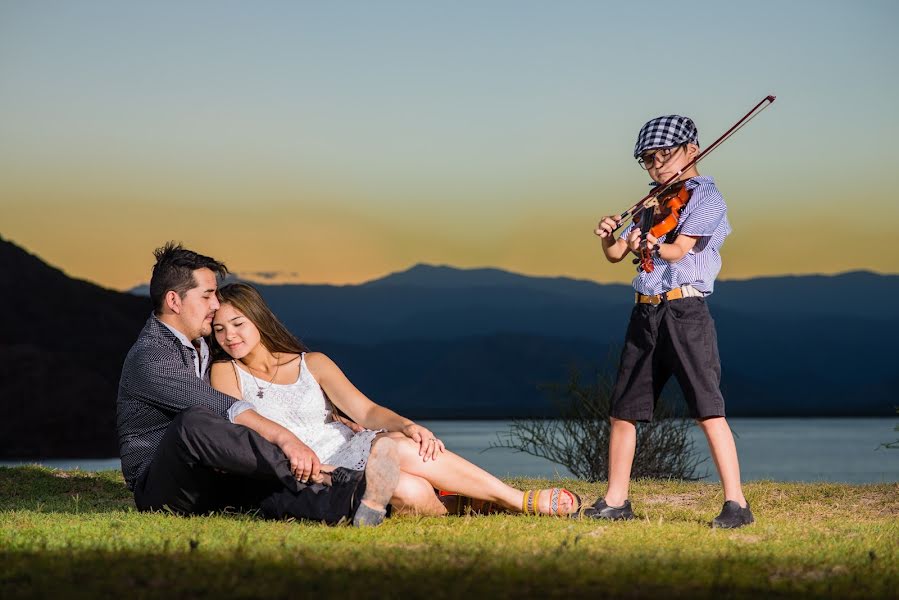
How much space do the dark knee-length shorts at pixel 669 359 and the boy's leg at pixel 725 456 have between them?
70 mm

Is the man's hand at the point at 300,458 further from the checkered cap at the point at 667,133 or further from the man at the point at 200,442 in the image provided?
the checkered cap at the point at 667,133

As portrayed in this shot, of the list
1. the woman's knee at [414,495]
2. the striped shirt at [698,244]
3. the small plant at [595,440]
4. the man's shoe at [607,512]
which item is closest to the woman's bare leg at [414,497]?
the woman's knee at [414,495]

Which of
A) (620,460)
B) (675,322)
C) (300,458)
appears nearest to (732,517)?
(620,460)

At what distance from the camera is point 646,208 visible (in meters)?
6.14

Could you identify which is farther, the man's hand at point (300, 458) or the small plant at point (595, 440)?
the small plant at point (595, 440)

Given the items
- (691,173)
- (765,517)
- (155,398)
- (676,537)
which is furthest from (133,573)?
(765,517)

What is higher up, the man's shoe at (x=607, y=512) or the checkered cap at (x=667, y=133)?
the checkered cap at (x=667, y=133)

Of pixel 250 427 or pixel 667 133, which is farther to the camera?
pixel 667 133

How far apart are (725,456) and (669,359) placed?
594 mm

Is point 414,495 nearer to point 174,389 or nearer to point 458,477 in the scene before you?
point 458,477

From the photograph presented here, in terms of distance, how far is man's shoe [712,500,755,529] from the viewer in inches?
230

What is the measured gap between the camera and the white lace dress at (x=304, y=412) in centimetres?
598

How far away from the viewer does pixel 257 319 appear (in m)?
6.03

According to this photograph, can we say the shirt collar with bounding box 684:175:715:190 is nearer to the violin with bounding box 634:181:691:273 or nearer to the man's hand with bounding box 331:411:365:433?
the violin with bounding box 634:181:691:273
